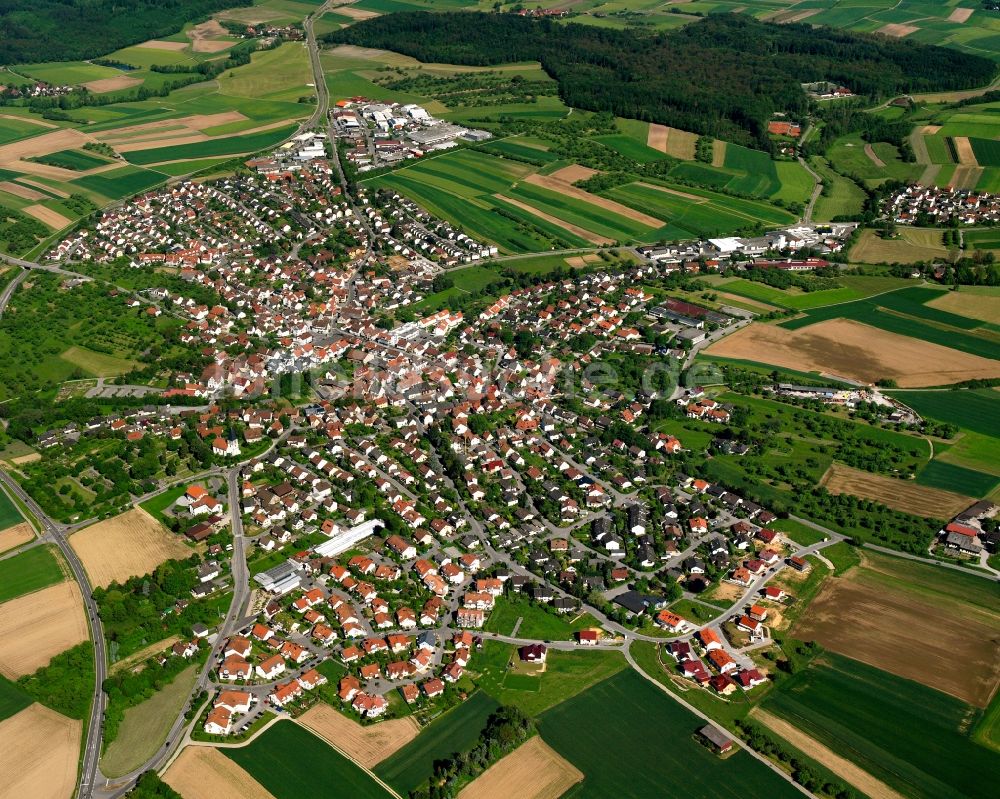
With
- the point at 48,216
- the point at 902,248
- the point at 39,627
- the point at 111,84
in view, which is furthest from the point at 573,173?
the point at 111,84

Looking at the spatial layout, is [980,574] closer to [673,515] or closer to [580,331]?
[673,515]

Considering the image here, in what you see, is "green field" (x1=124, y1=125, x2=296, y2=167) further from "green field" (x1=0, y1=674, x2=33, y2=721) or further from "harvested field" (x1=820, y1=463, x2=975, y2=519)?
"harvested field" (x1=820, y1=463, x2=975, y2=519)

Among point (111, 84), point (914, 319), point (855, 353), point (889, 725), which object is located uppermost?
point (111, 84)

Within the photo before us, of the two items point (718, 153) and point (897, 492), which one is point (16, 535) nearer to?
point (897, 492)

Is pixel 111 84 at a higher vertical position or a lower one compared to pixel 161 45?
lower

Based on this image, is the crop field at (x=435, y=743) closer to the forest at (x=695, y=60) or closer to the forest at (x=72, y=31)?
the forest at (x=695, y=60)

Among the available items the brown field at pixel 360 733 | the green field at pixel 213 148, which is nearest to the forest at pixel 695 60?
the green field at pixel 213 148

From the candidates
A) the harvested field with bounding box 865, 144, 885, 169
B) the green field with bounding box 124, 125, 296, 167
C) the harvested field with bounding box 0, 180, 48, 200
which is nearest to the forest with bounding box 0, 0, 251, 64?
the green field with bounding box 124, 125, 296, 167
